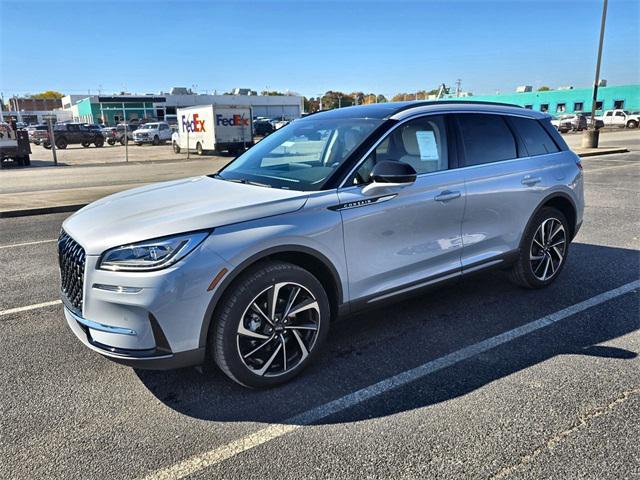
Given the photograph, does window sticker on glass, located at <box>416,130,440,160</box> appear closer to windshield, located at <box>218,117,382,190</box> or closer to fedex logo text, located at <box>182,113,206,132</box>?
windshield, located at <box>218,117,382,190</box>

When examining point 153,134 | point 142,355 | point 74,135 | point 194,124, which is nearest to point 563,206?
point 142,355

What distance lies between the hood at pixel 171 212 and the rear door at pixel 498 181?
1.66 m

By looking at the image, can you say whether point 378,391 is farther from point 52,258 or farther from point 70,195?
point 70,195

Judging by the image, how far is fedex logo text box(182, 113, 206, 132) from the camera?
98.2 ft

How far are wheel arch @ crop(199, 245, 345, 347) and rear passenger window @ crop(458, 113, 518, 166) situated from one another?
167 cm

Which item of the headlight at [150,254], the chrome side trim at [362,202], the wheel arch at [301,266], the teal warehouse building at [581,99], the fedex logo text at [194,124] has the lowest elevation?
the wheel arch at [301,266]

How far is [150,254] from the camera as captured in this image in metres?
2.72

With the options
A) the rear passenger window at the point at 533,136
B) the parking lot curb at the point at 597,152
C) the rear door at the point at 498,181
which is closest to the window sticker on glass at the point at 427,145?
the rear door at the point at 498,181

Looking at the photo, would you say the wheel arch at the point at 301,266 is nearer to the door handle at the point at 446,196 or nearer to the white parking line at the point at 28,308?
the door handle at the point at 446,196

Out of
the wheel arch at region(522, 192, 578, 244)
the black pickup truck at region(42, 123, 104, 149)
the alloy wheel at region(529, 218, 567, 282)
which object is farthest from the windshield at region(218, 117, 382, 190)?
the black pickup truck at region(42, 123, 104, 149)

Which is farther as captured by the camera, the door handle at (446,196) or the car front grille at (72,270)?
the door handle at (446,196)

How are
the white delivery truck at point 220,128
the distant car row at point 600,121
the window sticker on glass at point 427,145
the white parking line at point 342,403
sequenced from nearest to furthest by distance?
1. the white parking line at point 342,403
2. the window sticker on glass at point 427,145
3. the white delivery truck at point 220,128
4. the distant car row at point 600,121

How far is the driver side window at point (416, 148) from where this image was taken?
3582 mm

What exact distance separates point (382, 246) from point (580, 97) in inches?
2976
